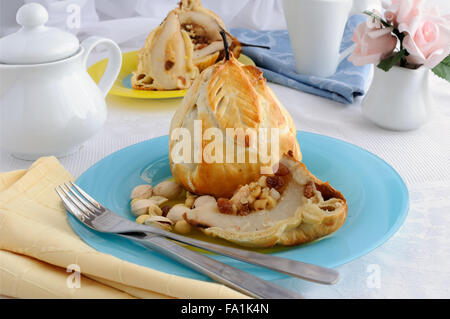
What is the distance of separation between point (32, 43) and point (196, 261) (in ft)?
1.62

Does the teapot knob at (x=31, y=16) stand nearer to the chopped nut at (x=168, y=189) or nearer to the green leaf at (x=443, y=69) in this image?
the chopped nut at (x=168, y=189)

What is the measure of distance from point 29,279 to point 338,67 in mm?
1007

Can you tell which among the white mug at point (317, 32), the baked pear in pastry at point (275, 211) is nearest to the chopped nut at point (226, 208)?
the baked pear in pastry at point (275, 211)

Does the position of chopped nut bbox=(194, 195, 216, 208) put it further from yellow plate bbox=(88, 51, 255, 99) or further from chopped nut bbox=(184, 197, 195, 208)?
yellow plate bbox=(88, 51, 255, 99)

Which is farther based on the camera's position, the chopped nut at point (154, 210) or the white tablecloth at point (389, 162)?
the chopped nut at point (154, 210)

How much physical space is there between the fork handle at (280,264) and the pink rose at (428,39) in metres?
0.59

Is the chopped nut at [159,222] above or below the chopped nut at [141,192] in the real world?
above

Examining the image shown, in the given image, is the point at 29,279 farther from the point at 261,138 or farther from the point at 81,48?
the point at 81,48

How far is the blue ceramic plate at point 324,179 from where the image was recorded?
2.12 ft

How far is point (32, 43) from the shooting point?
0.89 metres

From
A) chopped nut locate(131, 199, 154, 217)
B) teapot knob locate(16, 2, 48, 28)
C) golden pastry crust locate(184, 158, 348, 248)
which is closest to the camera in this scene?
golden pastry crust locate(184, 158, 348, 248)

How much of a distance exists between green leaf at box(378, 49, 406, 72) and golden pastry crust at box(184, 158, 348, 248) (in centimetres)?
43

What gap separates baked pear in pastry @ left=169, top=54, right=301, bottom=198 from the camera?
2.56 feet

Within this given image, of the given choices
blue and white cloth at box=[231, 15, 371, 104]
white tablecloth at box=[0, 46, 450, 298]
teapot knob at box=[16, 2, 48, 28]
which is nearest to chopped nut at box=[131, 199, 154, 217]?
white tablecloth at box=[0, 46, 450, 298]
